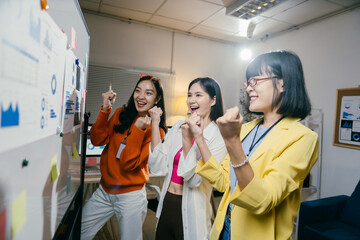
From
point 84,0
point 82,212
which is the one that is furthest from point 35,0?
point 84,0

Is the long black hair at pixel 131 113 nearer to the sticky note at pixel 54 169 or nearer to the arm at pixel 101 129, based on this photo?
the arm at pixel 101 129

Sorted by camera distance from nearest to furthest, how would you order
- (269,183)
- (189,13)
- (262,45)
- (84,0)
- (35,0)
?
(35,0)
(269,183)
(84,0)
(189,13)
(262,45)

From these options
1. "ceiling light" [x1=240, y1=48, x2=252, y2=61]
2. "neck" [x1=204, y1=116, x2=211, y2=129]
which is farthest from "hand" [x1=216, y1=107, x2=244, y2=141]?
"ceiling light" [x1=240, y1=48, x2=252, y2=61]

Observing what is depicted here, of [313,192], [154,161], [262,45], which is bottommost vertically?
[313,192]

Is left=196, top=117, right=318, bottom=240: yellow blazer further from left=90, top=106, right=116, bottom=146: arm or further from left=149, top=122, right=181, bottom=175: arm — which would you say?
left=90, top=106, right=116, bottom=146: arm

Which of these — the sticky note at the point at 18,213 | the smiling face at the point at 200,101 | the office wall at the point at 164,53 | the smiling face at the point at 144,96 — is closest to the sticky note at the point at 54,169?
the sticky note at the point at 18,213

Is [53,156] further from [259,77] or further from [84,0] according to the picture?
[84,0]

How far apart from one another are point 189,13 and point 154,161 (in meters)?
2.45

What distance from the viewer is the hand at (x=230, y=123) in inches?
28.6

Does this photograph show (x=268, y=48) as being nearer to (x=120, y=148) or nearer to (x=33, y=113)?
(x=120, y=148)

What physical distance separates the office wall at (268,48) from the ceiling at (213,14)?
0.40 feet

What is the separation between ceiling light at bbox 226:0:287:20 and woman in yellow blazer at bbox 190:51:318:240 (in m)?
2.00

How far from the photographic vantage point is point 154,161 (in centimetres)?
160

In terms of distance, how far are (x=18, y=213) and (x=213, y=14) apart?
3.28m
